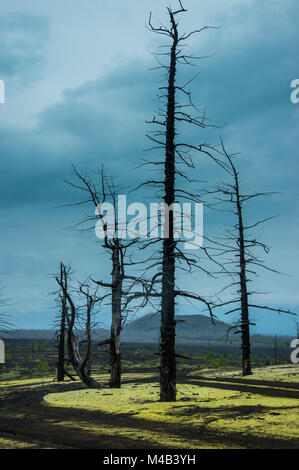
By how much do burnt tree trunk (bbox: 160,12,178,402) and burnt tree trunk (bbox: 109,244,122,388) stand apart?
17.6 feet

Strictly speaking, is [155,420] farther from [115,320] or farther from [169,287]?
[115,320]

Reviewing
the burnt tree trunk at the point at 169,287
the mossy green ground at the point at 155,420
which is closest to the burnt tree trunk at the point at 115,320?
the mossy green ground at the point at 155,420

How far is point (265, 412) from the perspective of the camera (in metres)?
11.3

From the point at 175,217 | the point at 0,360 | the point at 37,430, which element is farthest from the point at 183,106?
the point at 0,360

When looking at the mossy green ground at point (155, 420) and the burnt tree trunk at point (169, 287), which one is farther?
the burnt tree trunk at point (169, 287)

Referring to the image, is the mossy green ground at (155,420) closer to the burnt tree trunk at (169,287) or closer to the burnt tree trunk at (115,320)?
the burnt tree trunk at (169,287)

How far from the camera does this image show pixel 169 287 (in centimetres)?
1426

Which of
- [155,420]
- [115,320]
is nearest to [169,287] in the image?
[155,420]

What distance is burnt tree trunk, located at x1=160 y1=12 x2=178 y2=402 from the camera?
13953 millimetres

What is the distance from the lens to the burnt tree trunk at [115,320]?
19.4m

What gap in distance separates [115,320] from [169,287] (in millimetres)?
5977

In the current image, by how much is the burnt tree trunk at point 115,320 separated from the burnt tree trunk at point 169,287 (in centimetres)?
537

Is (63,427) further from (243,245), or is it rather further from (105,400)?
(243,245)
